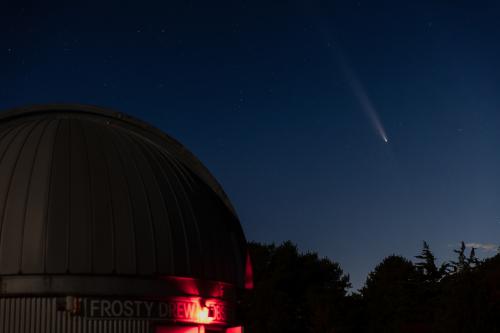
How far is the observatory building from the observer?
21094 millimetres

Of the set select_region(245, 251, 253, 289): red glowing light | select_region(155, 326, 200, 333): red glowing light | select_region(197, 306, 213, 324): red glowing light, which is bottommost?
select_region(155, 326, 200, 333): red glowing light

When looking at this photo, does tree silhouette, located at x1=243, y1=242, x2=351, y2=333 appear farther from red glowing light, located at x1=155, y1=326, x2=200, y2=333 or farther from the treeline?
red glowing light, located at x1=155, y1=326, x2=200, y2=333

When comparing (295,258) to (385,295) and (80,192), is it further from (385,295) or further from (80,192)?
(80,192)

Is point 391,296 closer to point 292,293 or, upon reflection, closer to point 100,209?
point 292,293

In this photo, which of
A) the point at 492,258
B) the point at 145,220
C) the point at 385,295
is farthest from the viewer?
the point at 385,295

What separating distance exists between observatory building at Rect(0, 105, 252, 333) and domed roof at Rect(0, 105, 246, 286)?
1.2 inches

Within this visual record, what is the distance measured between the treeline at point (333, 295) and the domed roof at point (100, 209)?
1495cm

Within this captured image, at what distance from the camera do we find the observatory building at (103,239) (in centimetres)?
2109

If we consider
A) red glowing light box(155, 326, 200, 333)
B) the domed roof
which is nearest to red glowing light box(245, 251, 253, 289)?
the domed roof

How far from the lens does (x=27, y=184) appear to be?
22172 mm

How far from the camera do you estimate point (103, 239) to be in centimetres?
2161

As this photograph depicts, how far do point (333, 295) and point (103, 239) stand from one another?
36215 mm

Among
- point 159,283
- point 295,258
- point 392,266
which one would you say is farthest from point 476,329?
point 392,266

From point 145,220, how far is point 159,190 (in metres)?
1.44
